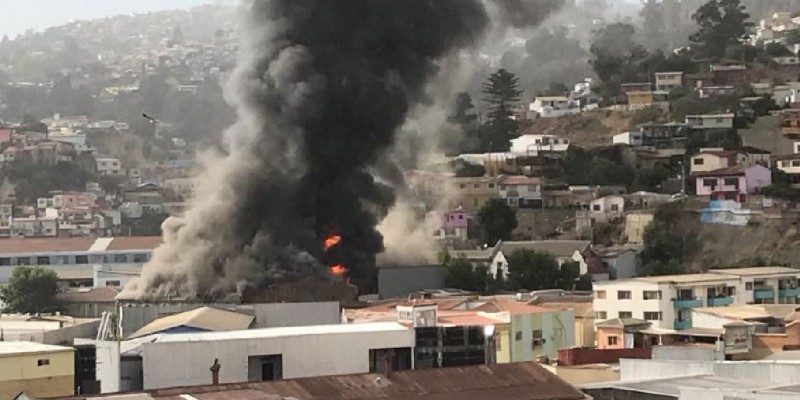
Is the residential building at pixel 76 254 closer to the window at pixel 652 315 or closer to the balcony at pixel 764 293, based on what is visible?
the balcony at pixel 764 293

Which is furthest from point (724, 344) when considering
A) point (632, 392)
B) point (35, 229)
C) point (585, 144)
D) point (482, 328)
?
point (35, 229)

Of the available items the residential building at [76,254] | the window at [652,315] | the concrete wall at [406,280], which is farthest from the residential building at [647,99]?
the window at [652,315]

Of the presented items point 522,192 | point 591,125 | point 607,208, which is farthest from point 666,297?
point 591,125

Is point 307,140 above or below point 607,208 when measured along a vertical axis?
above

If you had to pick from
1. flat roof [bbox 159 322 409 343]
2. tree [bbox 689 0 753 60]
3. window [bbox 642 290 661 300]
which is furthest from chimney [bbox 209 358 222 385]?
tree [bbox 689 0 753 60]

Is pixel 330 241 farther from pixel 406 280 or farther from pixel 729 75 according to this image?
pixel 729 75

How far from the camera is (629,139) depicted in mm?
76938

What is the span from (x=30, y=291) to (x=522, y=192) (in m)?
21.3

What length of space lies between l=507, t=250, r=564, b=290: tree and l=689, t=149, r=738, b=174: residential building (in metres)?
14.0

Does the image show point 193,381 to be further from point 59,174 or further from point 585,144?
point 59,174

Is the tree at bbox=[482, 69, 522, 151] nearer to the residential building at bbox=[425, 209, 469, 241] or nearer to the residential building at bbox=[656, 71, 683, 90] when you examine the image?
the residential building at bbox=[656, 71, 683, 90]

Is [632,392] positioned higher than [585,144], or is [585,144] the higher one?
[585,144]

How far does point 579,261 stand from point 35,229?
128 feet

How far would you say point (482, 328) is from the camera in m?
29.3
